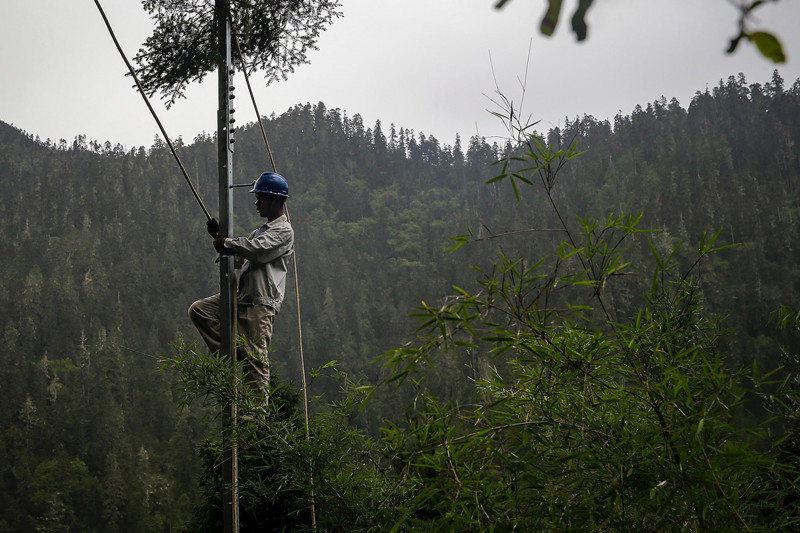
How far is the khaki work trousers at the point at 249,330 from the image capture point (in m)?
3.48

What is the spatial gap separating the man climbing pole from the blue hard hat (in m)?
0.01

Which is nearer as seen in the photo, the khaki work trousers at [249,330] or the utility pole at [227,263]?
the utility pole at [227,263]

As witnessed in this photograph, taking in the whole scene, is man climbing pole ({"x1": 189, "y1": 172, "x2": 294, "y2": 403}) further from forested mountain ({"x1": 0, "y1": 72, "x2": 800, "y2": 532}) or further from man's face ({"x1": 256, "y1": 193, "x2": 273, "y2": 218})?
forested mountain ({"x1": 0, "y1": 72, "x2": 800, "y2": 532})

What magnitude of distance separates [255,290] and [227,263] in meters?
0.20

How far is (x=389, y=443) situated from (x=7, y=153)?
145882mm

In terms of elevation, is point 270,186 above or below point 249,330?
above

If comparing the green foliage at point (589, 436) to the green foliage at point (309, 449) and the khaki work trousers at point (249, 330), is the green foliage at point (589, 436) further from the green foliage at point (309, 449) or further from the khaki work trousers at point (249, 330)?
the khaki work trousers at point (249, 330)

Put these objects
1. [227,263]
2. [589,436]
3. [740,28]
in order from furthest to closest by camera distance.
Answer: [227,263] < [589,436] < [740,28]

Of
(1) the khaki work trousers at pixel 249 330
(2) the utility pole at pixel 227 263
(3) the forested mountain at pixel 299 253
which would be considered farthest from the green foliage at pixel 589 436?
(3) the forested mountain at pixel 299 253

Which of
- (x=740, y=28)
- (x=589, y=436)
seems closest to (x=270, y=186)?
(x=589, y=436)

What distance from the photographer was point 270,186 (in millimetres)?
A: 4000

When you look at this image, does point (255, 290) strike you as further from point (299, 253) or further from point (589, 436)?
point (299, 253)

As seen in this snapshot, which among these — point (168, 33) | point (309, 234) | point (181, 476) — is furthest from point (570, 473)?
point (309, 234)

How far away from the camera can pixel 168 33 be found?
4.36 m
